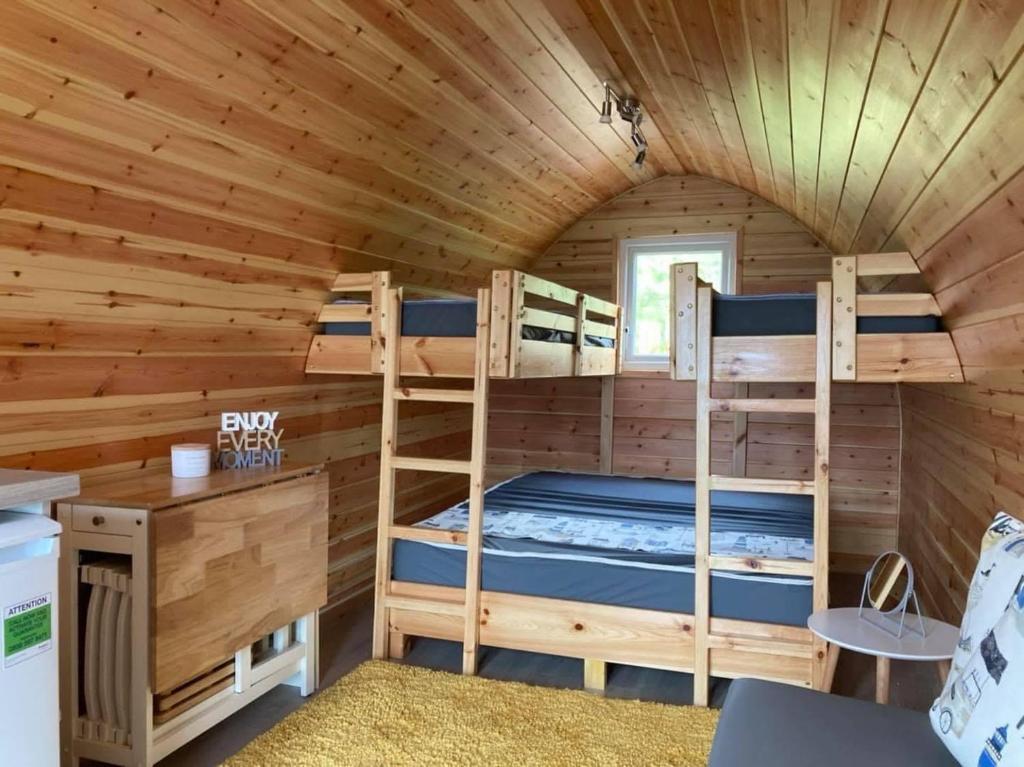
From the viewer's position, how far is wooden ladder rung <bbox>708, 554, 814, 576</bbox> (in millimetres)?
2855

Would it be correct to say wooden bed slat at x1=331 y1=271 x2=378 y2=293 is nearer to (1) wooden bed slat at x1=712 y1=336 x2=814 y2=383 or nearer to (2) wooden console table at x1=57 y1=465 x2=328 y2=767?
(2) wooden console table at x1=57 y1=465 x2=328 y2=767

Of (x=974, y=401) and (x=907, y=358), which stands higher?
(x=907, y=358)

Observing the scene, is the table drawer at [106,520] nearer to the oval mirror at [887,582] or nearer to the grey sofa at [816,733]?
the grey sofa at [816,733]

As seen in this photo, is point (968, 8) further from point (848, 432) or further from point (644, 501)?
point (848, 432)

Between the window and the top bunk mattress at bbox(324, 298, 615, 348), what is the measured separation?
2.18 meters

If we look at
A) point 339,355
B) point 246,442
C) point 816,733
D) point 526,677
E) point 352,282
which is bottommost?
point 526,677

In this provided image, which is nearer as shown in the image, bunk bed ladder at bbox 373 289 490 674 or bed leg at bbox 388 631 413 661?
bunk bed ladder at bbox 373 289 490 674

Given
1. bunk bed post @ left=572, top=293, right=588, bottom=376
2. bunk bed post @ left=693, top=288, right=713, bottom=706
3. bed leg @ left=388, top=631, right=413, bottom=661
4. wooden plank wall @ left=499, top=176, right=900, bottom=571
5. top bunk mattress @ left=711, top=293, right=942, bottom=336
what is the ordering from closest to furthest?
top bunk mattress @ left=711, top=293, right=942, bottom=336 < bunk bed post @ left=693, top=288, right=713, bottom=706 < bed leg @ left=388, top=631, right=413, bottom=661 < bunk bed post @ left=572, top=293, right=588, bottom=376 < wooden plank wall @ left=499, top=176, right=900, bottom=571

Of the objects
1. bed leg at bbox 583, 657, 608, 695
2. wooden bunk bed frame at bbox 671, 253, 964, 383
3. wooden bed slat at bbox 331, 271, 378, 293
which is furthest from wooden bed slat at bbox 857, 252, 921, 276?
wooden bed slat at bbox 331, 271, 378, 293

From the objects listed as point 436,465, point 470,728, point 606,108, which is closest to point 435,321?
point 436,465

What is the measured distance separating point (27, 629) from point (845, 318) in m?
2.63

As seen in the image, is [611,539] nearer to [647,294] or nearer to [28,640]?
[28,640]

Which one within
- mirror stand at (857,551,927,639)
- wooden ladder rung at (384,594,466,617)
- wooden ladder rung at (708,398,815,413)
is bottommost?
wooden ladder rung at (384,594,466,617)

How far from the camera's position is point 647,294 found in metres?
5.57
